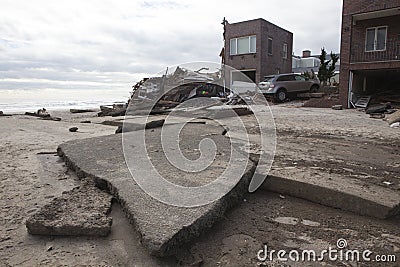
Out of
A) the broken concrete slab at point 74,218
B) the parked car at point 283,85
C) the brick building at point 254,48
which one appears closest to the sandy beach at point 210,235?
the broken concrete slab at point 74,218

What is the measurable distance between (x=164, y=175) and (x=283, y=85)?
14429 mm

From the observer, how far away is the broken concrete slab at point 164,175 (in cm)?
182

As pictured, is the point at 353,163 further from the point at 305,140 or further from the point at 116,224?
the point at 116,224

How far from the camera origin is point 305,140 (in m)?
5.20

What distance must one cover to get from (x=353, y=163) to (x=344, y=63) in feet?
38.8

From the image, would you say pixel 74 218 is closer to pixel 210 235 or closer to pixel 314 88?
pixel 210 235

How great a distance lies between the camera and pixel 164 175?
2.83m

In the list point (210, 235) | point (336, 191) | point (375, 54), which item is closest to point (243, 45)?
point (375, 54)

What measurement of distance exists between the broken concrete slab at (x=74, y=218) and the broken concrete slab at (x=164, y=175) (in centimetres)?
17

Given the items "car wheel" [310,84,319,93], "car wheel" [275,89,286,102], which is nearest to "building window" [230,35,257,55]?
"car wheel" [310,84,319,93]

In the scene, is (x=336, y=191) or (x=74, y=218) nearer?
(x=74, y=218)

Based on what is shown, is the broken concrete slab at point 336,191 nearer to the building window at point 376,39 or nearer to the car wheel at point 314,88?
the building window at point 376,39

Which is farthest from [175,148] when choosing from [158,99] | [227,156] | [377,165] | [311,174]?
[158,99]

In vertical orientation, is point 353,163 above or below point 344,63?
below
